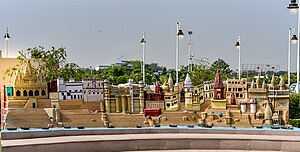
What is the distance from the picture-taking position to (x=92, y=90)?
14.7m

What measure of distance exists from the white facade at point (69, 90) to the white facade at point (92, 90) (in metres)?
0.18

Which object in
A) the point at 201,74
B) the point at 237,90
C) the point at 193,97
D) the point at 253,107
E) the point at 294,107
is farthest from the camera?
the point at 201,74

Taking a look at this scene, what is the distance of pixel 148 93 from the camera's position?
50.1 feet

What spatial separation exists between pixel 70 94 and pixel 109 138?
19.7 feet

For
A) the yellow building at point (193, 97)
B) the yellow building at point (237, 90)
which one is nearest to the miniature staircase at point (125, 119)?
the yellow building at point (193, 97)

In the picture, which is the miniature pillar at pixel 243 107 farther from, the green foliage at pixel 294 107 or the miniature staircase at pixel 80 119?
the miniature staircase at pixel 80 119

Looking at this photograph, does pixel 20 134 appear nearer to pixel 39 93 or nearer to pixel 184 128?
pixel 184 128

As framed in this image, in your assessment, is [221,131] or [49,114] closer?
[221,131]

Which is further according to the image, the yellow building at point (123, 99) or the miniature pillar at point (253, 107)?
the yellow building at point (123, 99)

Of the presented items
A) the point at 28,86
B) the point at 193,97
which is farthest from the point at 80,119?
the point at 193,97

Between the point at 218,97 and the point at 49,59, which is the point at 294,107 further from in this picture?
the point at 49,59

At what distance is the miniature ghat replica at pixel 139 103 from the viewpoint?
42.7 feet

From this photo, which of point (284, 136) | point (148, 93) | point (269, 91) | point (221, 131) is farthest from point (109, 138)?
point (269, 91)

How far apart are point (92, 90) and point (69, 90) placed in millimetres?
813
